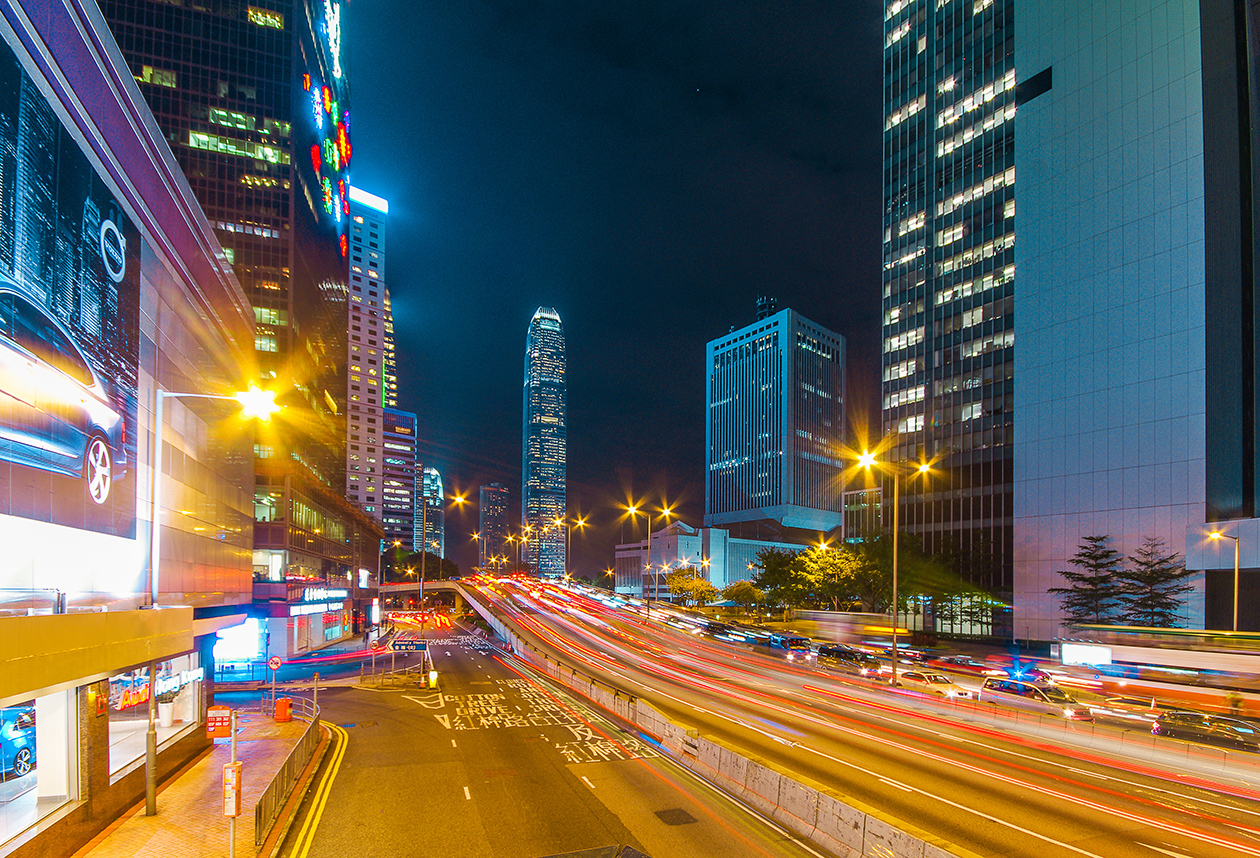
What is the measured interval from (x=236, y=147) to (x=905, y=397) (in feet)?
290

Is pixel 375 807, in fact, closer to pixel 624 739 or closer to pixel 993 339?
pixel 624 739

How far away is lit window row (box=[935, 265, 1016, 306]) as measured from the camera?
286 feet

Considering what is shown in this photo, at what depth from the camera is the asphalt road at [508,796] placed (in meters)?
15.4

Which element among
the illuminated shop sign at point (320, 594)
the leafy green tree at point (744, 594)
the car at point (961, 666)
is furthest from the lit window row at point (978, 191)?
the illuminated shop sign at point (320, 594)

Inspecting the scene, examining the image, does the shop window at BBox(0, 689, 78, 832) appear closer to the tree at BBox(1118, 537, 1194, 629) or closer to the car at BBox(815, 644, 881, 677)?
the car at BBox(815, 644, 881, 677)

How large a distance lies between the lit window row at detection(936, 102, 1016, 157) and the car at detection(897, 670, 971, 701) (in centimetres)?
7473

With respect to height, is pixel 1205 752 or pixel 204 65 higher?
pixel 204 65

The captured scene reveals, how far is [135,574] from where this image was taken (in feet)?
60.8

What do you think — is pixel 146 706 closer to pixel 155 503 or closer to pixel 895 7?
pixel 155 503

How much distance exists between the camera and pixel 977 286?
90.6 meters

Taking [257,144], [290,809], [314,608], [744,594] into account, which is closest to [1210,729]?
[290,809]

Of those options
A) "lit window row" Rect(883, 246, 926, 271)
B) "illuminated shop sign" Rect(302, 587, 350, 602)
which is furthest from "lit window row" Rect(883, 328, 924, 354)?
"illuminated shop sign" Rect(302, 587, 350, 602)

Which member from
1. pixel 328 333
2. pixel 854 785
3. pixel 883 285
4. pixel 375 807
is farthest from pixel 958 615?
pixel 328 333

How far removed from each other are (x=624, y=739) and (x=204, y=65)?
309ft
